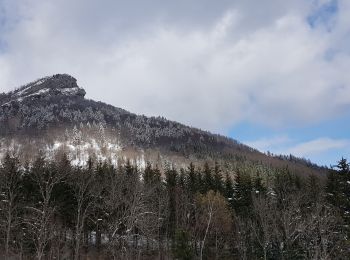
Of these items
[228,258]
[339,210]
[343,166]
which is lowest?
[228,258]

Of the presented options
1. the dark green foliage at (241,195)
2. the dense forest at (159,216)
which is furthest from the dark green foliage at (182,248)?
the dark green foliage at (241,195)

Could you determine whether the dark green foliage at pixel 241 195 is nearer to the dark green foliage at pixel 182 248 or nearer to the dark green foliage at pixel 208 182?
the dark green foliage at pixel 208 182

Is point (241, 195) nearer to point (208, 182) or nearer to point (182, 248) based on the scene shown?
point (208, 182)

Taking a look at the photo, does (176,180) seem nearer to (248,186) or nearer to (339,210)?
(248,186)

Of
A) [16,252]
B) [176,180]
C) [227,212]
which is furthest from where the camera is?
[176,180]

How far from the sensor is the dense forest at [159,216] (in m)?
50.7

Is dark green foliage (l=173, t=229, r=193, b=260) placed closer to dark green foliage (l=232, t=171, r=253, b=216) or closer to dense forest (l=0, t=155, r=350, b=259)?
dense forest (l=0, t=155, r=350, b=259)

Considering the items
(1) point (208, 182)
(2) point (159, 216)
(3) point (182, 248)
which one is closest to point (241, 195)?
(1) point (208, 182)

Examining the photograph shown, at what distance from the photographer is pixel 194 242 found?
64812 mm

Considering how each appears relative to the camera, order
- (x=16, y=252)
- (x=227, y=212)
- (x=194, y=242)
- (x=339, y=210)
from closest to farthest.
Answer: (x=339, y=210)
(x=16, y=252)
(x=194, y=242)
(x=227, y=212)

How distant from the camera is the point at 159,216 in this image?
6350cm

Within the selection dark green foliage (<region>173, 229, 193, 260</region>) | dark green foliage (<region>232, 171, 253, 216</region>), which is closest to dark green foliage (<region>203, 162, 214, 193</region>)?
dark green foliage (<region>232, 171, 253, 216</region>)

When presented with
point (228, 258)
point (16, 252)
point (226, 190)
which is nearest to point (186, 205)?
point (228, 258)

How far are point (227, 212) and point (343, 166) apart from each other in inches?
838
